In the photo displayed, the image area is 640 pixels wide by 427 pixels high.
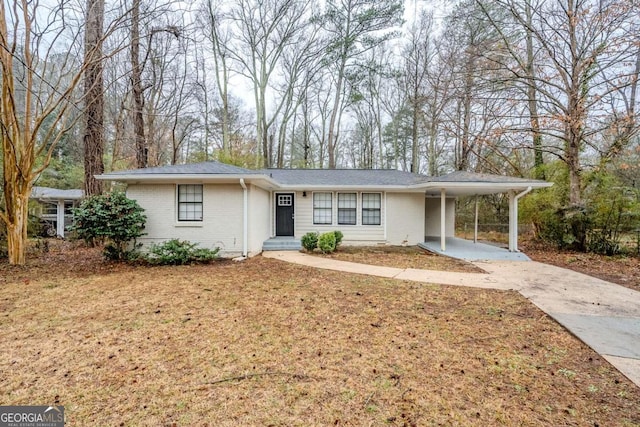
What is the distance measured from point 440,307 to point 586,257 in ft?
25.0

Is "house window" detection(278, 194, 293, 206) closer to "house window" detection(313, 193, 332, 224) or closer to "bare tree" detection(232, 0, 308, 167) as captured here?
"house window" detection(313, 193, 332, 224)

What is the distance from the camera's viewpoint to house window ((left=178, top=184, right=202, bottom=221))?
8867 mm

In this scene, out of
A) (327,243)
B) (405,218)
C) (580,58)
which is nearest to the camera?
(327,243)

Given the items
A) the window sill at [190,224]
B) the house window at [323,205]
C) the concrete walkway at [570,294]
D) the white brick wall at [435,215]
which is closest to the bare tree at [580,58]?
the white brick wall at [435,215]

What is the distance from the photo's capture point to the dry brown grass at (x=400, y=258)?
794cm

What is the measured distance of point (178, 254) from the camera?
7.95 meters

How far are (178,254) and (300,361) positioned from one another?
611 centimetres

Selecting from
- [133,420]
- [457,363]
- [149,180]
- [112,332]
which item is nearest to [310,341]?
[457,363]

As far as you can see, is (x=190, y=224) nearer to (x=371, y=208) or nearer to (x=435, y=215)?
(x=371, y=208)

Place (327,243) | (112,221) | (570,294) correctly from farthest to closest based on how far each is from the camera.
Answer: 1. (327,243)
2. (112,221)
3. (570,294)

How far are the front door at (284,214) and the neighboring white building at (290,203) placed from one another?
0.04 meters

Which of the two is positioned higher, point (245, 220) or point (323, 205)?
point (323, 205)

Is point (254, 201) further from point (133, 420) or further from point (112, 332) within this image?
point (133, 420)

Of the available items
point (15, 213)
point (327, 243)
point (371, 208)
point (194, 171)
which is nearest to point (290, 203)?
point (327, 243)
